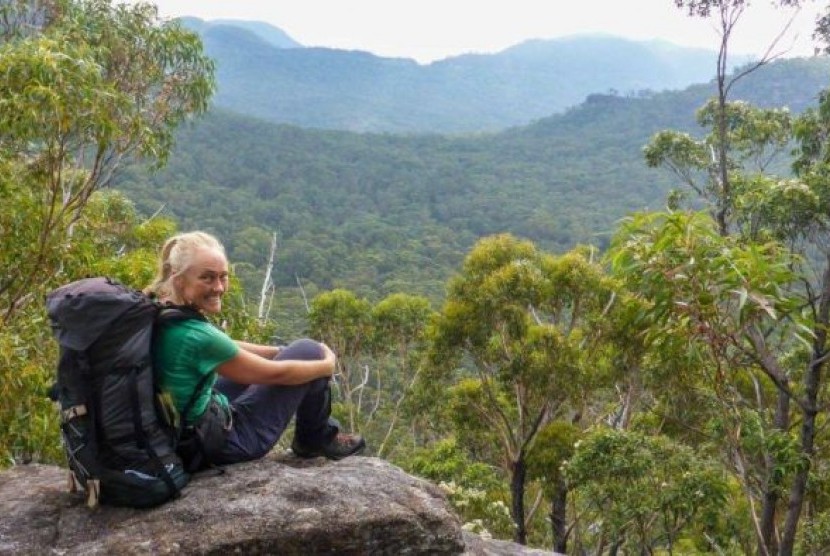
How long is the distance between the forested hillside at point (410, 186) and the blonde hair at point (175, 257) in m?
43.7

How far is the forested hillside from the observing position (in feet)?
217

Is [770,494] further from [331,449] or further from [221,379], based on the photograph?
[221,379]

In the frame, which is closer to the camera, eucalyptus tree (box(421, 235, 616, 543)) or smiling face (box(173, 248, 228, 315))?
smiling face (box(173, 248, 228, 315))

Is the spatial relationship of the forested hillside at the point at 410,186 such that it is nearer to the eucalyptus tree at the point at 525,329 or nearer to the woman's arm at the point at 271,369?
the eucalyptus tree at the point at 525,329

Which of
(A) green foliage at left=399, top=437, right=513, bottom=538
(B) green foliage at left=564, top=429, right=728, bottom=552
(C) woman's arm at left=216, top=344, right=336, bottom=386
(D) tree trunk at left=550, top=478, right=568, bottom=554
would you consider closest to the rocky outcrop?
(C) woman's arm at left=216, top=344, right=336, bottom=386

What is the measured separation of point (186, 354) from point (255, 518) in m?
0.72

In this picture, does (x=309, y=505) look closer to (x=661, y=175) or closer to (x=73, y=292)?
(x=73, y=292)

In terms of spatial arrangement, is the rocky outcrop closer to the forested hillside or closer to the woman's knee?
the woman's knee

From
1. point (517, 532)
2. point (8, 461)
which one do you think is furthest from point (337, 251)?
point (8, 461)

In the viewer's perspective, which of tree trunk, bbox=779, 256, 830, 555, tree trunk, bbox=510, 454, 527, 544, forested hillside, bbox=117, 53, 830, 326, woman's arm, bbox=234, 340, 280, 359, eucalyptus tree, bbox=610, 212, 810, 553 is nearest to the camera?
woman's arm, bbox=234, 340, 280, 359

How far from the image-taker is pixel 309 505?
3.33m

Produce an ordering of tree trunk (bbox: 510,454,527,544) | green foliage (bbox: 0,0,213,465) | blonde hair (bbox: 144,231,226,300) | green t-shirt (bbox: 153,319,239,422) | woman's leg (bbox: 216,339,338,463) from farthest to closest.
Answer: tree trunk (bbox: 510,454,527,544) → green foliage (bbox: 0,0,213,465) → woman's leg (bbox: 216,339,338,463) → blonde hair (bbox: 144,231,226,300) → green t-shirt (bbox: 153,319,239,422)

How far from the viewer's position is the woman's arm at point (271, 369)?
130 inches

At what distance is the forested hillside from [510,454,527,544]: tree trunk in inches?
1324
